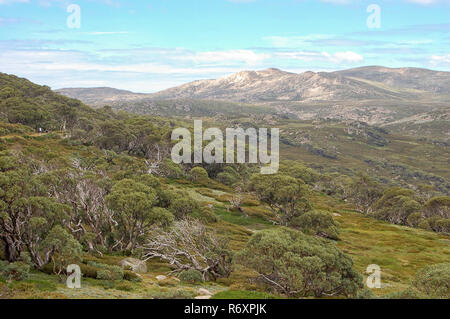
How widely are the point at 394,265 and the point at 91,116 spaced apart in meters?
160

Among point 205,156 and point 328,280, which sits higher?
point 205,156

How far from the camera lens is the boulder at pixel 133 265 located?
43.3m

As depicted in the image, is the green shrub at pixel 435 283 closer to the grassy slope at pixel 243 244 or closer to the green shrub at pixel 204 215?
the grassy slope at pixel 243 244

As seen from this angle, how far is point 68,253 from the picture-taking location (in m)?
34.6

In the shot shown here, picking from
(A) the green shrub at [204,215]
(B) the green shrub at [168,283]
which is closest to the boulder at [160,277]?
(B) the green shrub at [168,283]

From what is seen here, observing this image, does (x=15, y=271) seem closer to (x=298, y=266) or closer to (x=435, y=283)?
(x=298, y=266)

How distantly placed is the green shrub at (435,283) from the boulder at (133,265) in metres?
34.1

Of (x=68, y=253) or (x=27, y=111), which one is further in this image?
(x=27, y=111)

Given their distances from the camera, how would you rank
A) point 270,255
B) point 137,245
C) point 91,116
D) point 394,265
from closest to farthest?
1. point 270,255
2. point 137,245
3. point 394,265
4. point 91,116

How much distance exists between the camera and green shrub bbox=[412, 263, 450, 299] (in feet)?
122

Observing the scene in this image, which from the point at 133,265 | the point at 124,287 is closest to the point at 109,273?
the point at 124,287

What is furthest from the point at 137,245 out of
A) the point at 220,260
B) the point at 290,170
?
the point at 290,170
